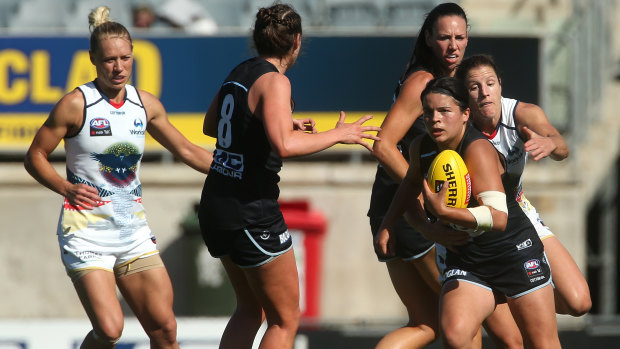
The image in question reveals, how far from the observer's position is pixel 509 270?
4988 millimetres

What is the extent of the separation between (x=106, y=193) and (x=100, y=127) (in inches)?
14.3

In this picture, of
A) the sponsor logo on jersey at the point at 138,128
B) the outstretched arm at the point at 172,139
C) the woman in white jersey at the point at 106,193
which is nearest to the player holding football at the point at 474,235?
the outstretched arm at the point at 172,139

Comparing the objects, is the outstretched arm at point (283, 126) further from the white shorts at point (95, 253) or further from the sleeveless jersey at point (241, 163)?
the white shorts at point (95, 253)

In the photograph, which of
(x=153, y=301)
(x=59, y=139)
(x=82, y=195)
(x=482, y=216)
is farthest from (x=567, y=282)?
(x=59, y=139)

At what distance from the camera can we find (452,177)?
188 inches

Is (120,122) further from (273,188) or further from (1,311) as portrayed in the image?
(1,311)

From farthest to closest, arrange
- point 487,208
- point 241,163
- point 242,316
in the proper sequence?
point 242,316
point 241,163
point 487,208

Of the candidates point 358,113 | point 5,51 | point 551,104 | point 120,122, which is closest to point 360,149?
point 358,113

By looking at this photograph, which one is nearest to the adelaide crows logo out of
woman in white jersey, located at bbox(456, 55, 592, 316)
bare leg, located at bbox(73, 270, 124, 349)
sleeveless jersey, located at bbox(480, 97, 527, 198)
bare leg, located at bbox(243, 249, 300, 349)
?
bare leg, located at bbox(73, 270, 124, 349)

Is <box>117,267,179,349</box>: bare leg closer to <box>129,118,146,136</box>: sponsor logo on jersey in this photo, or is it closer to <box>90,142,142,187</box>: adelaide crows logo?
<box>90,142,142,187</box>: adelaide crows logo

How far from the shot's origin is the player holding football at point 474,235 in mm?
4809

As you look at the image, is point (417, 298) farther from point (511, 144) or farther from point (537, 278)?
point (511, 144)

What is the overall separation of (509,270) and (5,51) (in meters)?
7.56

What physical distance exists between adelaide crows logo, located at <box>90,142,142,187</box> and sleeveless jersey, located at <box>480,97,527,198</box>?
1.94 meters
